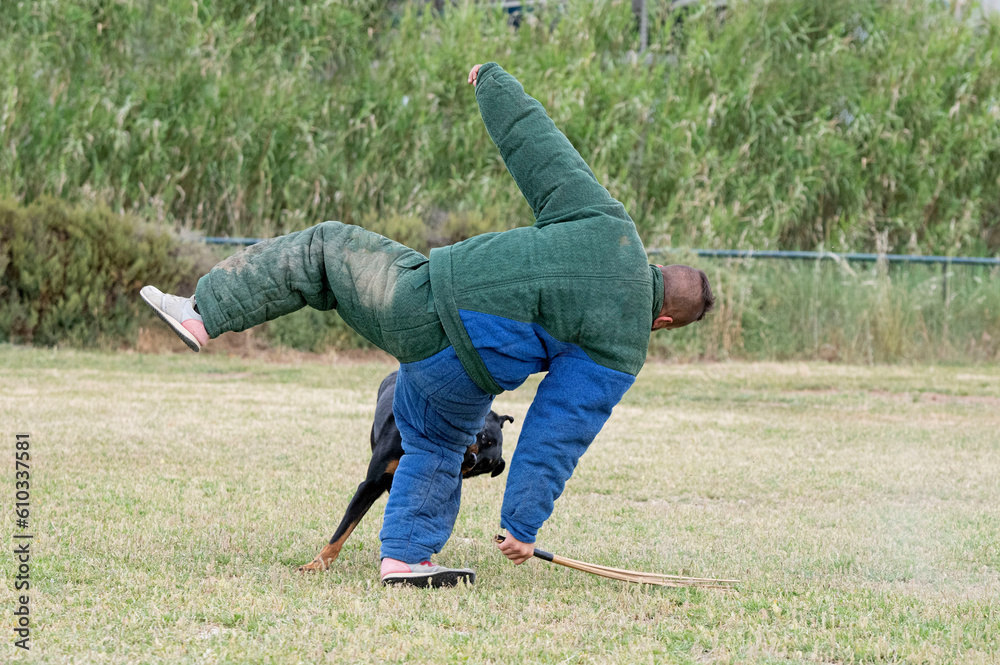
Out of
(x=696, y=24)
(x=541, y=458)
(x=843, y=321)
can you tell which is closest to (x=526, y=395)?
(x=843, y=321)

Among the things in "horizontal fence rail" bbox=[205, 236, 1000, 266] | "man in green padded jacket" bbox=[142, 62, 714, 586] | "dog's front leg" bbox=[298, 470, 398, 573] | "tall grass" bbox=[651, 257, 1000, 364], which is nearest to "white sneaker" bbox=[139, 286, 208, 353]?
"man in green padded jacket" bbox=[142, 62, 714, 586]

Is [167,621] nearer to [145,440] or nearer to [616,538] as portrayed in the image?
[616,538]

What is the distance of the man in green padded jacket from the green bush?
26.3 feet

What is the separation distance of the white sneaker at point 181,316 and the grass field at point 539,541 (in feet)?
2.58

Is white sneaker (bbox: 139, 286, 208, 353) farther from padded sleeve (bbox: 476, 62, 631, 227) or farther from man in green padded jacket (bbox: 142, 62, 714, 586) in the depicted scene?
padded sleeve (bbox: 476, 62, 631, 227)

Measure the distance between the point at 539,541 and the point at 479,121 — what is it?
10538 mm

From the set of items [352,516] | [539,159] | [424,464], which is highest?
[539,159]

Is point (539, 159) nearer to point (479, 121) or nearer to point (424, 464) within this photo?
point (424, 464)

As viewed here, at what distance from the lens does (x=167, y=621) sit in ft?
10.3

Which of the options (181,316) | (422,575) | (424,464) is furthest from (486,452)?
(181,316)

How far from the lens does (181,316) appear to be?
3438 millimetres

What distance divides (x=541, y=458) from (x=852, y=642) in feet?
3.42

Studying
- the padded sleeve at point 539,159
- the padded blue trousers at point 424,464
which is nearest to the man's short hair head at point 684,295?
the padded sleeve at point 539,159

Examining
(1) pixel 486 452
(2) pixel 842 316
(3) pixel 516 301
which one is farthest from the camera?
(2) pixel 842 316
